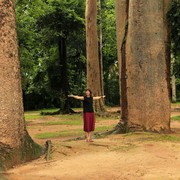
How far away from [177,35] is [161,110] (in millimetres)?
4737

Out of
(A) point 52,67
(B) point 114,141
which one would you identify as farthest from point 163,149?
(A) point 52,67

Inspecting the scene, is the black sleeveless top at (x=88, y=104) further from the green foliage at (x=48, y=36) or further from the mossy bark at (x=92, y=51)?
the mossy bark at (x=92, y=51)

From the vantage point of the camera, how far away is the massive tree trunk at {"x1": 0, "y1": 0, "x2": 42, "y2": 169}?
29.5 ft

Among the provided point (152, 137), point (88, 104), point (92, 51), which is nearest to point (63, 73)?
point (92, 51)

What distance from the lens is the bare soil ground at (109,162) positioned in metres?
7.72

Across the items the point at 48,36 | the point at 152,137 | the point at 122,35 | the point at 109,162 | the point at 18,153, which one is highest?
the point at 48,36

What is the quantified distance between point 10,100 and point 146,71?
17.2 ft

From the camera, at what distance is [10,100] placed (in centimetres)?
922

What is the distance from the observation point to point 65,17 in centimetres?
3084

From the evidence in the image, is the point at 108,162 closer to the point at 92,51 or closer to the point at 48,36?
the point at 92,51

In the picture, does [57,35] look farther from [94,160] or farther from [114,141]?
[94,160]

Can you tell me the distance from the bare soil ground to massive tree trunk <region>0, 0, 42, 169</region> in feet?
1.28

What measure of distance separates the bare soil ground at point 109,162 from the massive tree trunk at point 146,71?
1569 millimetres

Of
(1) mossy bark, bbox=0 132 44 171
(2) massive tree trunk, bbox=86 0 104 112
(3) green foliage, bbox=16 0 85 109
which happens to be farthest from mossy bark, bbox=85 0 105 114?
(1) mossy bark, bbox=0 132 44 171
